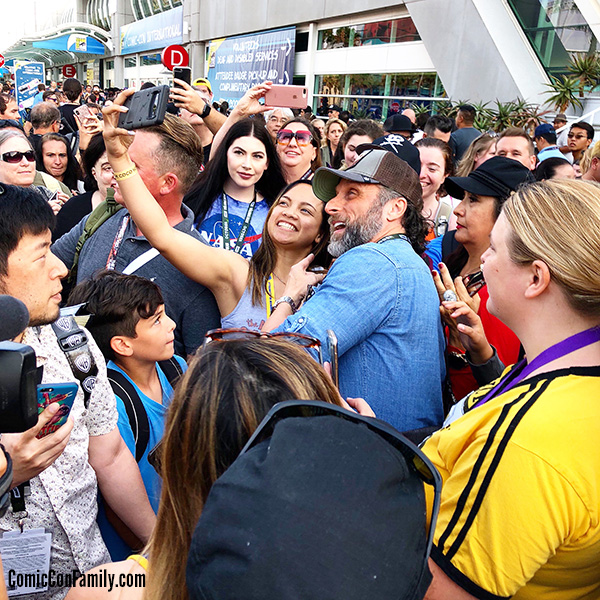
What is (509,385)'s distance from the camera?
1.46 metres

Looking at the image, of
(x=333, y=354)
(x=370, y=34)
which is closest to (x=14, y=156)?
(x=333, y=354)

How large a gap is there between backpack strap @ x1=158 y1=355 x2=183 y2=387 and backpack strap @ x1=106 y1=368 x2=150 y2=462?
0.31 m

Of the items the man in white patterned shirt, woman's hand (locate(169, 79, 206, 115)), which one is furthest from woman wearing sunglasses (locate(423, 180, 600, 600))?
woman's hand (locate(169, 79, 206, 115))

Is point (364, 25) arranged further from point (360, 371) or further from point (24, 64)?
point (360, 371)

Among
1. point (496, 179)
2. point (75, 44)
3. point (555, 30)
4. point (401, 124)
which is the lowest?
point (496, 179)

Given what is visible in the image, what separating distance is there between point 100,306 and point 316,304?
3.21 ft

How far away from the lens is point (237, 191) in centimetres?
380

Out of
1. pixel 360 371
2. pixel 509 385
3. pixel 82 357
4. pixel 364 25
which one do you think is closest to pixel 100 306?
pixel 82 357

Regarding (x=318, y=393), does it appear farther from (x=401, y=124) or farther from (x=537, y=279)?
(x=401, y=124)

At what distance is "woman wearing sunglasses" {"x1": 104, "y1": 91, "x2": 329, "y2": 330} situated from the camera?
7.96 ft

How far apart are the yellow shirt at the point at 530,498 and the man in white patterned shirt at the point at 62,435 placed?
3.50 ft

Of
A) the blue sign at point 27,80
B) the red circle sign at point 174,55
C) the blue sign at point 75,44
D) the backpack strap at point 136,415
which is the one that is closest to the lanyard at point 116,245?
the backpack strap at point 136,415

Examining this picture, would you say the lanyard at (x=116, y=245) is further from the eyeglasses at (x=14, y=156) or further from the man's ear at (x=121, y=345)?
the eyeglasses at (x=14, y=156)

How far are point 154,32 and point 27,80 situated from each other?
23685mm
